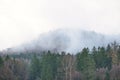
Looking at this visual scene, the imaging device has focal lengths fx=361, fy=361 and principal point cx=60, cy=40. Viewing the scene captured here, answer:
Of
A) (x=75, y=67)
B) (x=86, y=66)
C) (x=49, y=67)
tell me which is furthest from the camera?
(x=75, y=67)

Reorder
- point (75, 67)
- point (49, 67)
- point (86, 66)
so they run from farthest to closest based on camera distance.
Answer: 1. point (75, 67)
2. point (49, 67)
3. point (86, 66)

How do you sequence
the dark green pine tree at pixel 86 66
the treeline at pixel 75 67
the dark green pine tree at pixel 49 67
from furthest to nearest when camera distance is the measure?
1. the dark green pine tree at pixel 49 67
2. the treeline at pixel 75 67
3. the dark green pine tree at pixel 86 66

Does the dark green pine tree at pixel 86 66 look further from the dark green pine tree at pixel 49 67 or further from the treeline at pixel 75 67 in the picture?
the dark green pine tree at pixel 49 67

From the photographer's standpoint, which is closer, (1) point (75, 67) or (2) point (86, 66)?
(2) point (86, 66)

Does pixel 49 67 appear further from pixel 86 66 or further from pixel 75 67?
pixel 86 66

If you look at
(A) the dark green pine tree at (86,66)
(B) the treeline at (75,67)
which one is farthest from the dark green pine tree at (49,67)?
(A) the dark green pine tree at (86,66)

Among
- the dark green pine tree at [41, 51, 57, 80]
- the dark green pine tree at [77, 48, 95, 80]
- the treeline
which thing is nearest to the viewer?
the dark green pine tree at [77, 48, 95, 80]

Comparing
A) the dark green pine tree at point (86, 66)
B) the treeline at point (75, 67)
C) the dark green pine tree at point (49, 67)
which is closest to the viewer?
the dark green pine tree at point (86, 66)

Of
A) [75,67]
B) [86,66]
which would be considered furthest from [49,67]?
[86,66]

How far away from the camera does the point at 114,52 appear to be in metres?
124

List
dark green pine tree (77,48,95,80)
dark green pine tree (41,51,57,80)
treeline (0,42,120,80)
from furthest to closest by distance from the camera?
dark green pine tree (41,51,57,80) < treeline (0,42,120,80) < dark green pine tree (77,48,95,80)

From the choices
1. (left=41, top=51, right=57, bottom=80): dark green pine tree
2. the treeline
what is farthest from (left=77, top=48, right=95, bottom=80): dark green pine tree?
(left=41, top=51, right=57, bottom=80): dark green pine tree

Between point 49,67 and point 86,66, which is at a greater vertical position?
Result: point 86,66

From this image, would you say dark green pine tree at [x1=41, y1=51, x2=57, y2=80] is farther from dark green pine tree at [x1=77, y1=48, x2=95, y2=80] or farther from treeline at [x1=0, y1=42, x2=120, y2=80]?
dark green pine tree at [x1=77, y1=48, x2=95, y2=80]
